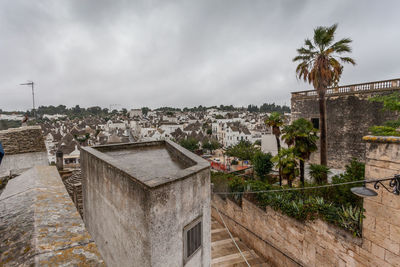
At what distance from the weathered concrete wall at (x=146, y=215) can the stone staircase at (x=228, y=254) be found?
18.5 feet

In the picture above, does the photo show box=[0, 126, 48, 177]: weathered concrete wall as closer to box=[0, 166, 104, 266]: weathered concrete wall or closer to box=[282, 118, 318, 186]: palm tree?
box=[0, 166, 104, 266]: weathered concrete wall

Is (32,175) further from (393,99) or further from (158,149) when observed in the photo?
(393,99)

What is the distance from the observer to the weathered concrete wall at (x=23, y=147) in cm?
574

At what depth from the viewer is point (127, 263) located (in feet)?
15.3

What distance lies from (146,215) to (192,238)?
1.67 meters

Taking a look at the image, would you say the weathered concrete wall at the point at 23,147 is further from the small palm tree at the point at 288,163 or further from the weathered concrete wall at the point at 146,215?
the small palm tree at the point at 288,163

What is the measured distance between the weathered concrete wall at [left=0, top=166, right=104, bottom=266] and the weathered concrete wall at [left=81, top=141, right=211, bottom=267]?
127 centimetres

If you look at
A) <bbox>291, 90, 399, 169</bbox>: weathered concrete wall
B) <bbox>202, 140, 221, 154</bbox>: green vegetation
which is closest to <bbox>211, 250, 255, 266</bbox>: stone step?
<bbox>291, 90, 399, 169</bbox>: weathered concrete wall

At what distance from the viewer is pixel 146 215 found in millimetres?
3871

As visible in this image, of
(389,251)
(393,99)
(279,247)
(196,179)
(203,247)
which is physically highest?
(393,99)

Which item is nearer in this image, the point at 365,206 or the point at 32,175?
the point at 32,175

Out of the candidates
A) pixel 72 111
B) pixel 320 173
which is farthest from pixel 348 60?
pixel 72 111

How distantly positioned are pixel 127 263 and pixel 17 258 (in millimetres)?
3539

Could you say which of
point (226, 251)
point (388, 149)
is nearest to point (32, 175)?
point (388, 149)
